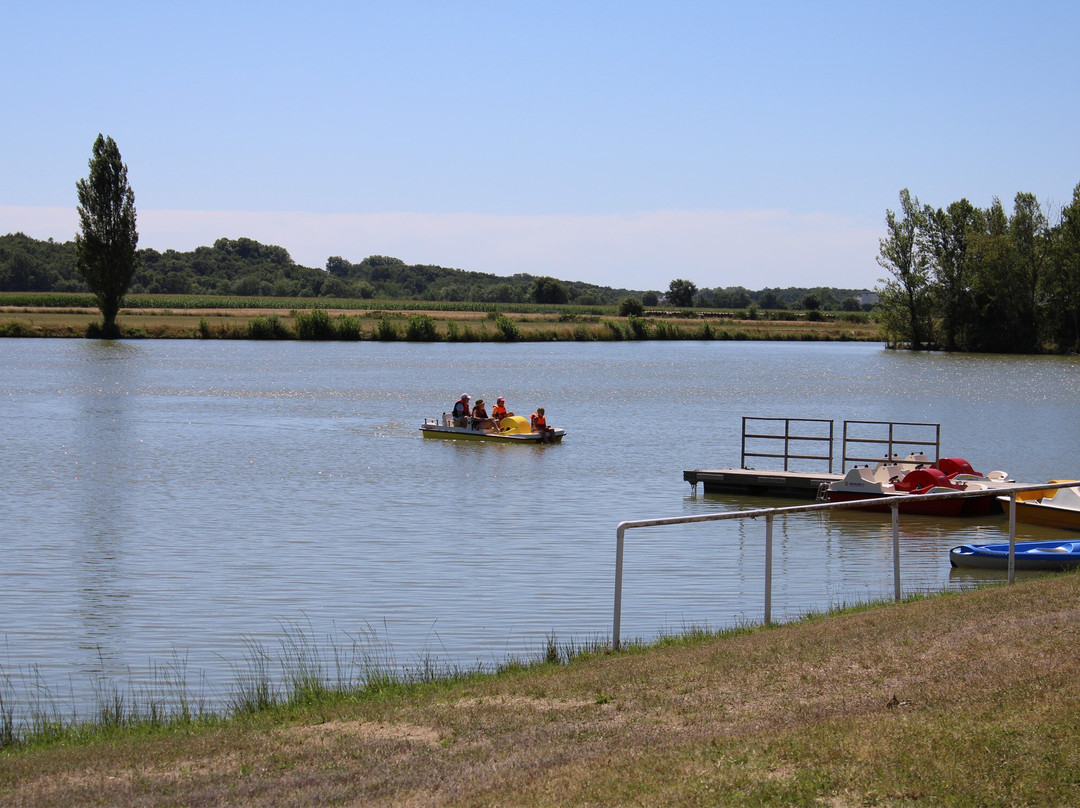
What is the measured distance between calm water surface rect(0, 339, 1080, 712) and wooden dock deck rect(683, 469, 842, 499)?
545 mm

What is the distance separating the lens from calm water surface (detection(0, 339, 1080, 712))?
13.7 m

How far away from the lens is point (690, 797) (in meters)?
5.88

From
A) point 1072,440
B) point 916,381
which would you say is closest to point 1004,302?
point 916,381

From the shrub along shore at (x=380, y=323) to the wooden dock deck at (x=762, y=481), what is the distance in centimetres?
7634

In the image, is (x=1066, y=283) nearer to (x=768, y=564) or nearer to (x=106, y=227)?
(x=106, y=227)

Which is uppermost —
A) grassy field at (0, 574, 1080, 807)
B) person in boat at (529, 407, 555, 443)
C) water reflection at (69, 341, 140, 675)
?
grassy field at (0, 574, 1080, 807)

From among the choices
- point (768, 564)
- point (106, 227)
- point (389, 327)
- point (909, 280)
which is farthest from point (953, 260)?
point (768, 564)

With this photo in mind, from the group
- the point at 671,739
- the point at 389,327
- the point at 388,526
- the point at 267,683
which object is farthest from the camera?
the point at 389,327

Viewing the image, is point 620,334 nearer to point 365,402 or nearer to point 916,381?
point 916,381

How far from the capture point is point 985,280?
95938mm

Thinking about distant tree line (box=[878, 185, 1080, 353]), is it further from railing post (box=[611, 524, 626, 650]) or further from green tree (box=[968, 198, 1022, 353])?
railing post (box=[611, 524, 626, 650])

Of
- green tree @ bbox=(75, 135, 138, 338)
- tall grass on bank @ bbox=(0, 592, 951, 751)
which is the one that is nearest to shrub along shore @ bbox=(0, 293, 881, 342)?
green tree @ bbox=(75, 135, 138, 338)

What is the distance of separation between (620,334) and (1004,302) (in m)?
37.7

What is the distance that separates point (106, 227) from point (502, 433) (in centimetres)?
6306
